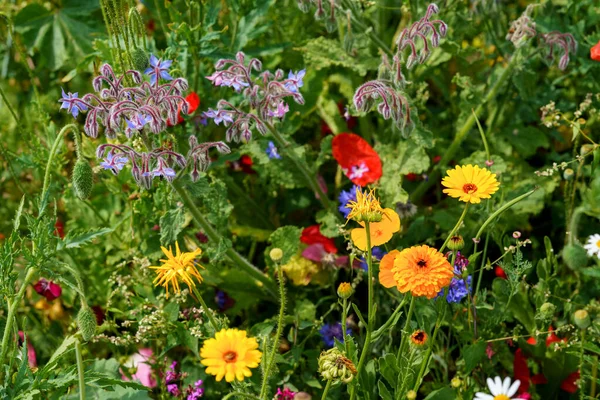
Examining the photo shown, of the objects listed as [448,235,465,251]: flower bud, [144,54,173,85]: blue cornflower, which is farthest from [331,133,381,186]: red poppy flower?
[448,235,465,251]: flower bud

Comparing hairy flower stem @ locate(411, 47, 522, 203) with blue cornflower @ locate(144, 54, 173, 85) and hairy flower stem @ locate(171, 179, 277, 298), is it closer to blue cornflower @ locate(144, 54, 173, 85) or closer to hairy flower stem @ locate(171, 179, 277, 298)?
hairy flower stem @ locate(171, 179, 277, 298)

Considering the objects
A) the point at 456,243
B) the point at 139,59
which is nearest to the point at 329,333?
the point at 456,243

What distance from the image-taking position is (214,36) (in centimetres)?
242

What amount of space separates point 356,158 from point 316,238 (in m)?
0.30

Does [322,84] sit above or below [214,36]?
below

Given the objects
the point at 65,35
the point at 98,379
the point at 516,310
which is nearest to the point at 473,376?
the point at 516,310

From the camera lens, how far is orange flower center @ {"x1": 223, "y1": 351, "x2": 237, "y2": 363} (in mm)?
1409

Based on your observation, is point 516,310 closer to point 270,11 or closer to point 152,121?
point 152,121

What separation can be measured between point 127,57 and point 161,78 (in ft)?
0.35

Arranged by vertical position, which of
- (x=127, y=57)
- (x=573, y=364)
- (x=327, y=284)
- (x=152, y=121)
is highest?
(x=127, y=57)

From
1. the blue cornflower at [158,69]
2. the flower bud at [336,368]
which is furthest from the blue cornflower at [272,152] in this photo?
the flower bud at [336,368]

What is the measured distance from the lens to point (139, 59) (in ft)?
6.91

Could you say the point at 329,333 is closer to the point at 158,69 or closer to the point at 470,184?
the point at 470,184

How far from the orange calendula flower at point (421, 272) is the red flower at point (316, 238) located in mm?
885
